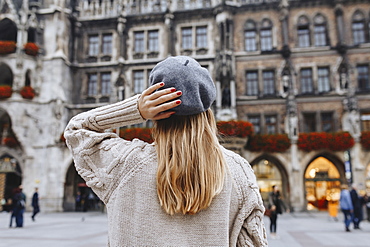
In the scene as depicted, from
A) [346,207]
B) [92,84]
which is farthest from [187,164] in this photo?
[92,84]

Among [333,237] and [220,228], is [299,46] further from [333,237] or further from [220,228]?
[220,228]

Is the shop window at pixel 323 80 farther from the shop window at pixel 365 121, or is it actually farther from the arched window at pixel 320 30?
the shop window at pixel 365 121

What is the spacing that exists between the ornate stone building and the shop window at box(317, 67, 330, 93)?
63 millimetres

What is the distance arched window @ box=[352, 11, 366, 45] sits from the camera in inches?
851

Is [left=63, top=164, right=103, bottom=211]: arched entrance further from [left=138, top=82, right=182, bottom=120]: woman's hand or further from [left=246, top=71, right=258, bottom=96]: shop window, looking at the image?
[left=138, top=82, right=182, bottom=120]: woman's hand

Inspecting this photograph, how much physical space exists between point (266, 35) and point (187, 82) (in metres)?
23.0

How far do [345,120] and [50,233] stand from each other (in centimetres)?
1817

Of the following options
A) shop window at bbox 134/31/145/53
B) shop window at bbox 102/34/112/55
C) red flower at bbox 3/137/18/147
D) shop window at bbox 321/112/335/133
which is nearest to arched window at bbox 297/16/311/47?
shop window at bbox 321/112/335/133

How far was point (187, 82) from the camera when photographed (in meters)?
1.35

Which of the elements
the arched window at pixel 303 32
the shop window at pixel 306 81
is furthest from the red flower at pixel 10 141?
the arched window at pixel 303 32

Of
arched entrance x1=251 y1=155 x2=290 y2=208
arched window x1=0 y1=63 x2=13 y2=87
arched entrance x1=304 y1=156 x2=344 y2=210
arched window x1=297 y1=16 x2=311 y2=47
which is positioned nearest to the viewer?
arched entrance x1=304 y1=156 x2=344 y2=210

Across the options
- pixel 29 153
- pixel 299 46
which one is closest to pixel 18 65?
pixel 29 153

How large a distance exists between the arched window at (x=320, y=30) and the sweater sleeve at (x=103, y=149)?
23.2 meters

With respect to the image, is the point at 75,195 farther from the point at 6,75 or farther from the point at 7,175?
the point at 6,75
